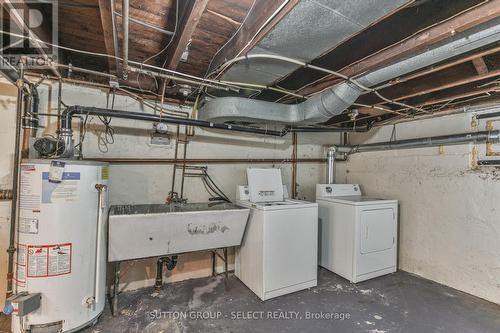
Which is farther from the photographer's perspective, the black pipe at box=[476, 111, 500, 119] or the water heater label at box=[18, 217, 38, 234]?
the black pipe at box=[476, 111, 500, 119]

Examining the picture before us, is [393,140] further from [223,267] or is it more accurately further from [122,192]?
[122,192]

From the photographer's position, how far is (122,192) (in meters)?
2.72

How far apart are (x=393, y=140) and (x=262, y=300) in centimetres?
272

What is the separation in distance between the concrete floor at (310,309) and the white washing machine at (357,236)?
208 mm

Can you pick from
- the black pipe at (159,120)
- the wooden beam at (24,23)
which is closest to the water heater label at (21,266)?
the black pipe at (159,120)

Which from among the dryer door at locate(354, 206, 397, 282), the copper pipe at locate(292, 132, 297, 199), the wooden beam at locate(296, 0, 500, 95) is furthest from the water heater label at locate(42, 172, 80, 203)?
the dryer door at locate(354, 206, 397, 282)

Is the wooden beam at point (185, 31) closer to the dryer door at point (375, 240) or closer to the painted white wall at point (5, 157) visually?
the painted white wall at point (5, 157)

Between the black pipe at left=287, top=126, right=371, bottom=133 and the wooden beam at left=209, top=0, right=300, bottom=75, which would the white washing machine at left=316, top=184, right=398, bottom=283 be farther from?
the wooden beam at left=209, top=0, right=300, bottom=75

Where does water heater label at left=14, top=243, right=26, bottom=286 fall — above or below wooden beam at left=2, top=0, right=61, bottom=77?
below

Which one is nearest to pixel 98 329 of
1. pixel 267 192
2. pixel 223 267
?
pixel 223 267

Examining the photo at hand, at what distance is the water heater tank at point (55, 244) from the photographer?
1.83 m

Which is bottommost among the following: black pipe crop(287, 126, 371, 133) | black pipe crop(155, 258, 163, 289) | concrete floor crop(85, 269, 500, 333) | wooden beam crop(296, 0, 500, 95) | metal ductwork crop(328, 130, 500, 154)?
concrete floor crop(85, 269, 500, 333)

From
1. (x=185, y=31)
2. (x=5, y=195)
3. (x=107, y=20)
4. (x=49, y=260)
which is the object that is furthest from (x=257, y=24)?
(x=5, y=195)

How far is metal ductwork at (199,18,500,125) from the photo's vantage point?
145 centimetres
